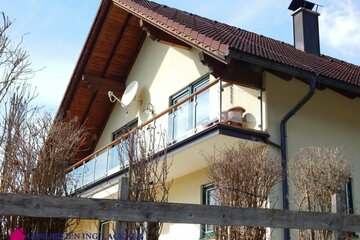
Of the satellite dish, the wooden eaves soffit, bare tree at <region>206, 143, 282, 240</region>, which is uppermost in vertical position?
the wooden eaves soffit

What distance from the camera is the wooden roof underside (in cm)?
1805

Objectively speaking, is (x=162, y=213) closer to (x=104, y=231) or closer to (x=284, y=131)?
(x=104, y=231)

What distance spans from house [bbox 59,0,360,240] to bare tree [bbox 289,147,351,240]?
4.41 feet

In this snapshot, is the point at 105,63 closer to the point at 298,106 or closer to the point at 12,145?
the point at 298,106

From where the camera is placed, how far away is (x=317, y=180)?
1033 centimetres

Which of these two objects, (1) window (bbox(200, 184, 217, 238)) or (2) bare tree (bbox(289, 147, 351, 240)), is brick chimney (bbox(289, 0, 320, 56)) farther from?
(2) bare tree (bbox(289, 147, 351, 240))

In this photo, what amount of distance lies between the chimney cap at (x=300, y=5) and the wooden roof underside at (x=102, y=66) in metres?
4.81

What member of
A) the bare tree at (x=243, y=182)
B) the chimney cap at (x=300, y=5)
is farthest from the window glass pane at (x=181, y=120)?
the chimney cap at (x=300, y=5)

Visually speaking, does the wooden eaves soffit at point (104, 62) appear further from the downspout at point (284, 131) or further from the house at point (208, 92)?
the downspout at point (284, 131)

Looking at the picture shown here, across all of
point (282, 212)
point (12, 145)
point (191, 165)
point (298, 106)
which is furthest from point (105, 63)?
point (282, 212)

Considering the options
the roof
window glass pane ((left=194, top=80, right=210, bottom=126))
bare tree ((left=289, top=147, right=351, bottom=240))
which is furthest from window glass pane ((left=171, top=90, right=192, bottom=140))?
bare tree ((left=289, top=147, right=351, bottom=240))

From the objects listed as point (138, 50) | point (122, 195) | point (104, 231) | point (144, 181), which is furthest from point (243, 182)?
point (138, 50)

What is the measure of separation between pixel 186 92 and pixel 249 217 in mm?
9299

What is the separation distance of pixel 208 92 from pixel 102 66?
738cm
